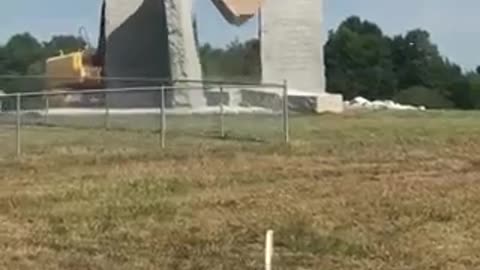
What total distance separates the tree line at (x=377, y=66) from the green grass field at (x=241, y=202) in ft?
72.5

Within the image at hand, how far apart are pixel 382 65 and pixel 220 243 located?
5085 centimetres

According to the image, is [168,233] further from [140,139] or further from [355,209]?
[140,139]

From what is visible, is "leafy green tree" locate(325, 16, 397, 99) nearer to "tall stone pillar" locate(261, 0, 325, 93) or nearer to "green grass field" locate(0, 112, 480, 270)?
"tall stone pillar" locate(261, 0, 325, 93)

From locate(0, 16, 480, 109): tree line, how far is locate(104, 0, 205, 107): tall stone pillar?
543 centimetres

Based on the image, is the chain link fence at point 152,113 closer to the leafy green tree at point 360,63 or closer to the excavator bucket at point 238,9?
the excavator bucket at point 238,9

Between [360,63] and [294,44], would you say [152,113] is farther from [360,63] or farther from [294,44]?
[360,63]

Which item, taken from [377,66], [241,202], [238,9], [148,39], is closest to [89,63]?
[148,39]

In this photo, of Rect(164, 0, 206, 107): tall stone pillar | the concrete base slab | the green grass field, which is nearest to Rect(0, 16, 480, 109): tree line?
Rect(164, 0, 206, 107): tall stone pillar

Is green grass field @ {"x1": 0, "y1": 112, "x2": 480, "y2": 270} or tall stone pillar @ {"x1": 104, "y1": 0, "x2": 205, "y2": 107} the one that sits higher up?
tall stone pillar @ {"x1": 104, "y1": 0, "x2": 205, "y2": 107}

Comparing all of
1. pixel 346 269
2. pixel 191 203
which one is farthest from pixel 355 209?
pixel 346 269

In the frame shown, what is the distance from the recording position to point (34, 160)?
2106 centimetres

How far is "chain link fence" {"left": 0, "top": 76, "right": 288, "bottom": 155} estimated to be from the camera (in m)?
25.4

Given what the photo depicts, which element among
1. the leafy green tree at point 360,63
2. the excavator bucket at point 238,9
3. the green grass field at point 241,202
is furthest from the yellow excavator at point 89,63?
the leafy green tree at point 360,63

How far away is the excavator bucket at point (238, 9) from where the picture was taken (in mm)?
38000
